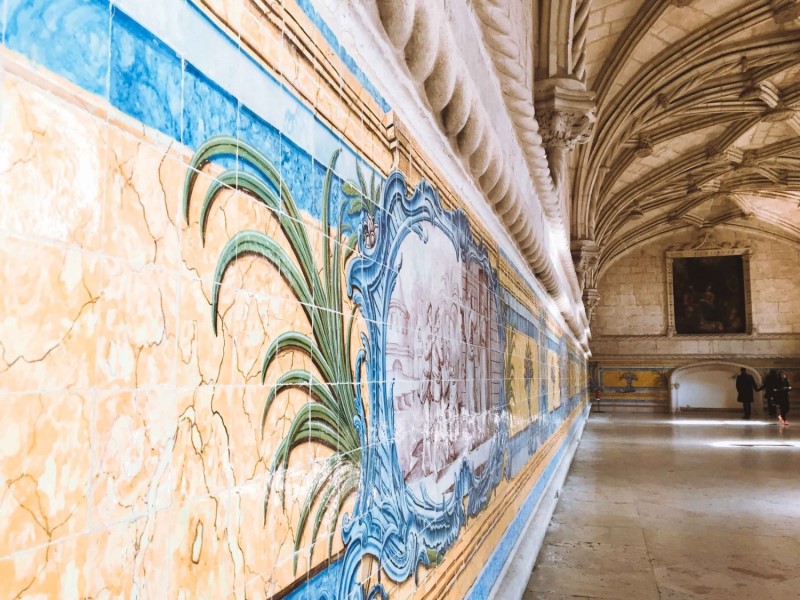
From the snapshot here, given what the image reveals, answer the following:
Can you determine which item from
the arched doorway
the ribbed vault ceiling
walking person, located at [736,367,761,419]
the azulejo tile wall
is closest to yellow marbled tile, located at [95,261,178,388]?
the azulejo tile wall

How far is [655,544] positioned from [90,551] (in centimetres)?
458

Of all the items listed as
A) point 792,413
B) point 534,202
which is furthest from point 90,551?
point 792,413

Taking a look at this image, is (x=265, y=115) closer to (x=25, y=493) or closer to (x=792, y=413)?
(x=25, y=493)

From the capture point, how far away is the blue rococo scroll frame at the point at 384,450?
119 centimetres

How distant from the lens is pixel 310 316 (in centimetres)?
98

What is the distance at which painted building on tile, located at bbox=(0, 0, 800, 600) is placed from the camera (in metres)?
0.52

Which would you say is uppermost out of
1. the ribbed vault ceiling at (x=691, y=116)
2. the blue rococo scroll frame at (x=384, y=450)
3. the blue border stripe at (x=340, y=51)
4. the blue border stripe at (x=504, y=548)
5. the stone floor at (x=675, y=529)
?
the ribbed vault ceiling at (x=691, y=116)

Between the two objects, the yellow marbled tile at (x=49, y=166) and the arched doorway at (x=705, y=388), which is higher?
the yellow marbled tile at (x=49, y=166)

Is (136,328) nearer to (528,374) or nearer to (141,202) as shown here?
(141,202)

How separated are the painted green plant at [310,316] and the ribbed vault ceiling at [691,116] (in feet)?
27.4

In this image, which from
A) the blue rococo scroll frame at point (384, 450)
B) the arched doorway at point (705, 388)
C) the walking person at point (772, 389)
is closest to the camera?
the blue rococo scroll frame at point (384, 450)

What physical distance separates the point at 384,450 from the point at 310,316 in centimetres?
48

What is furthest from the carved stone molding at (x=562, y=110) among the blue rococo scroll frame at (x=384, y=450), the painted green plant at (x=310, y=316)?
the painted green plant at (x=310, y=316)

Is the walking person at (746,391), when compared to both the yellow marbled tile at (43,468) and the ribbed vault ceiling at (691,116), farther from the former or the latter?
the yellow marbled tile at (43,468)
